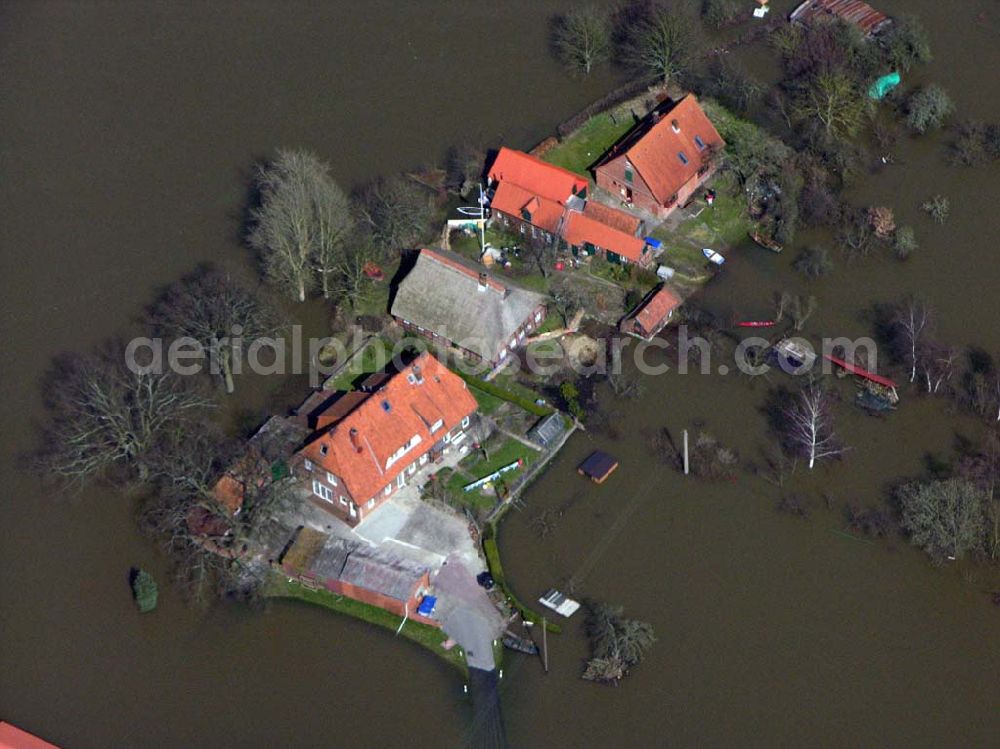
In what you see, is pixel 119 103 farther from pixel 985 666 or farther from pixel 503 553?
pixel 985 666

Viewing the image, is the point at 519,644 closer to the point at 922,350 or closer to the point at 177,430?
the point at 177,430

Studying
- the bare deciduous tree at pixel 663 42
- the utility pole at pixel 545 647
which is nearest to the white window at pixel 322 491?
the utility pole at pixel 545 647

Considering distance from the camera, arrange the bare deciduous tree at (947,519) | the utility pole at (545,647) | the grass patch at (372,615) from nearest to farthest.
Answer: the utility pole at (545,647), the grass patch at (372,615), the bare deciduous tree at (947,519)

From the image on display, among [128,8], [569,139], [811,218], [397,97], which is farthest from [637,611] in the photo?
[128,8]

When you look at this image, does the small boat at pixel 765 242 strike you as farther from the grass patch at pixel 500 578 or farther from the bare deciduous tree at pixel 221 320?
the bare deciduous tree at pixel 221 320

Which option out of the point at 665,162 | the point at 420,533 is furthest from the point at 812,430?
the point at 665,162
